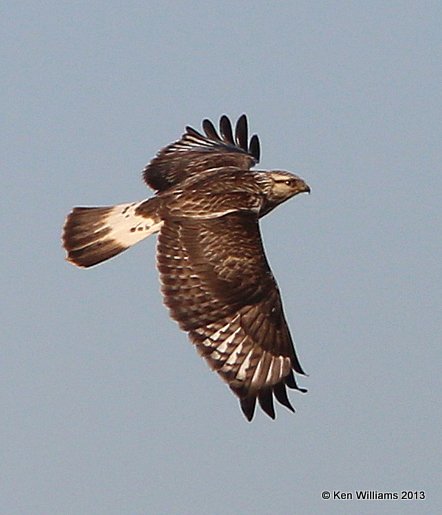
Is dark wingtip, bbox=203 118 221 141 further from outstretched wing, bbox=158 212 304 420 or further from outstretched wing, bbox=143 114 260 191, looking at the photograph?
outstretched wing, bbox=158 212 304 420

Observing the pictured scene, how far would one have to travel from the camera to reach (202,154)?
20562 mm

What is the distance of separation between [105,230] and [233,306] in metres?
2.40

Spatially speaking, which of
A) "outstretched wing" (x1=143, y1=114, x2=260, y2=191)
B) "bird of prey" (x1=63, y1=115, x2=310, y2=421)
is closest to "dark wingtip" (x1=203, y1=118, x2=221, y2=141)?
"outstretched wing" (x1=143, y1=114, x2=260, y2=191)

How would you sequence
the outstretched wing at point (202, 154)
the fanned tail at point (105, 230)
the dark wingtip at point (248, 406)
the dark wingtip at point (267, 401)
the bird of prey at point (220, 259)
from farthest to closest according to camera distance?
the outstretched wing at point (202, 154) < the fanned tail at point (105, 230) < the bird of prey at point (220, 259) < the dark wingtip at point (267, 401) < the dark wingtip at point (248, 406)

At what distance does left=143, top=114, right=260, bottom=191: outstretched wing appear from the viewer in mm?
19344

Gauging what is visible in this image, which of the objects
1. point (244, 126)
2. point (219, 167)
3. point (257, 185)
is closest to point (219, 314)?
point (257, 185)

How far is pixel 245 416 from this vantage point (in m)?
15.6

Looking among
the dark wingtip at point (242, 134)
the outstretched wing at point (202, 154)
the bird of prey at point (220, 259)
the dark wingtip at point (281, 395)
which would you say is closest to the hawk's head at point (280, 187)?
the bird of prey at point (220, 259)

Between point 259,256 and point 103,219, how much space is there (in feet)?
8.05

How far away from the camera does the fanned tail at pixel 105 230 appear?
17609mm

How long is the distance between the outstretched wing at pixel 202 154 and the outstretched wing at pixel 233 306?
241 cm

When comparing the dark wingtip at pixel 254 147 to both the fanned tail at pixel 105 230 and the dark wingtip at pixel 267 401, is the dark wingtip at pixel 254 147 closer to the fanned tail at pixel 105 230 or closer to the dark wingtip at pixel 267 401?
the fanned tail at pixel 105 230

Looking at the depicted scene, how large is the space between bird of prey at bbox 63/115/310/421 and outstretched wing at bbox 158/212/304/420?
1 centimetres

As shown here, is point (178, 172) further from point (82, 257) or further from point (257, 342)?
point (257, 342)
